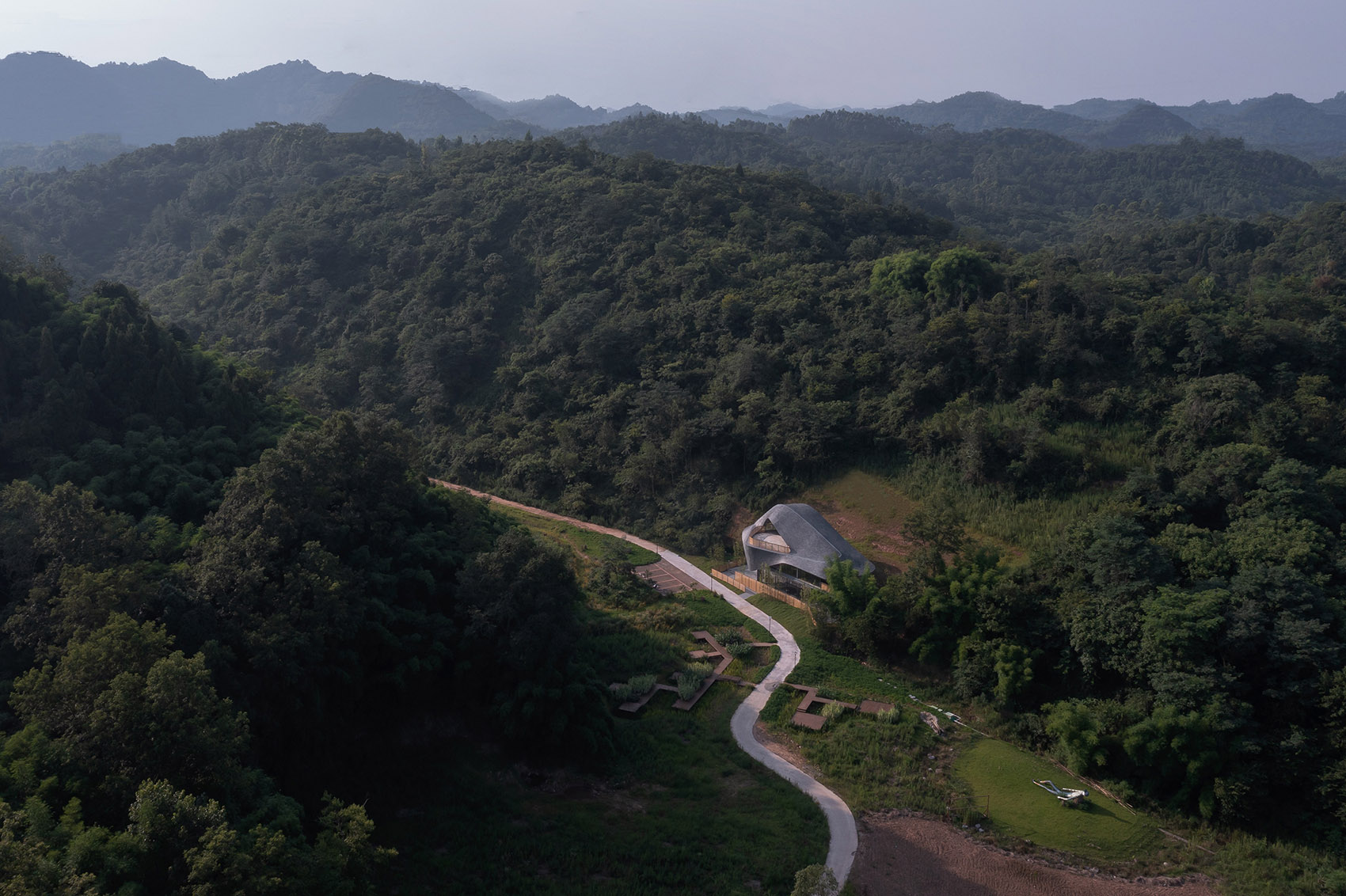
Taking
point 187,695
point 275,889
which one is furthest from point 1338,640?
point 187,695

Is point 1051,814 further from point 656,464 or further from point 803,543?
point 656,464

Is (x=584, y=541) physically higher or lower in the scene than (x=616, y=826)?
higher

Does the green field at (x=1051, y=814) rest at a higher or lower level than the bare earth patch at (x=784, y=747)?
higher

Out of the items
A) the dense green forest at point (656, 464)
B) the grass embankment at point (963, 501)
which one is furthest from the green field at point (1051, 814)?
the grass embankment at point (963, 501)

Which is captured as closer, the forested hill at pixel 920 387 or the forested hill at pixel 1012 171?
the forested hill at pixel 920 387

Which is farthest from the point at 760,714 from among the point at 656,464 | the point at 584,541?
the point at 656,464

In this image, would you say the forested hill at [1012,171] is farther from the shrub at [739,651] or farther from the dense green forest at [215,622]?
the dense green forest at [215,622]

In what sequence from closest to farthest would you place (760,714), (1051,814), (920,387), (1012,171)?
1. (1051,814)
2. (760,714)
3. (920,387)
4. (1012,171)
